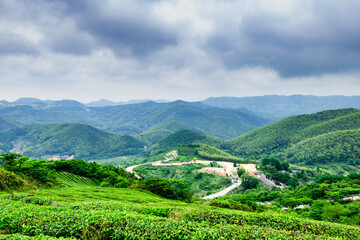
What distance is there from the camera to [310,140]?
137m

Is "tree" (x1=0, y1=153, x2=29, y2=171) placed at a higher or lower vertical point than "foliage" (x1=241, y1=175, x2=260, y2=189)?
higher

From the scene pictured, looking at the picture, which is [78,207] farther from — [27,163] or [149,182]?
[149,182]

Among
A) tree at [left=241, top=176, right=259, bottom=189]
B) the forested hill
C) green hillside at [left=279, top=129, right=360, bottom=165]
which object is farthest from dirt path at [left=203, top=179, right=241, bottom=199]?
the forested hill

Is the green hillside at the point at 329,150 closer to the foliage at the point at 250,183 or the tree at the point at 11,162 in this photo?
the foliage at the point at 250,183

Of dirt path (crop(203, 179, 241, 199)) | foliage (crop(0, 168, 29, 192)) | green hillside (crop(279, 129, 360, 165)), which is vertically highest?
foliage (crop(0, 168, 29, 192))

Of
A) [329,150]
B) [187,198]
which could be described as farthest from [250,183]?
[329,150]

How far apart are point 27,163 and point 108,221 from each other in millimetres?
30397

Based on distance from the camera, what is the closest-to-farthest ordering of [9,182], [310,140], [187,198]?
[9,182]
[187,198]
[310,140]

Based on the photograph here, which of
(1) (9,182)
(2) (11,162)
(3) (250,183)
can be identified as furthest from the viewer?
(3) (250,183)

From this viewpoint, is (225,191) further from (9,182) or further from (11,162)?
(9,182)

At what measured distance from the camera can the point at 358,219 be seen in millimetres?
25141

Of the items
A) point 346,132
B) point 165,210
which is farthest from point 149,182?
point 346,132

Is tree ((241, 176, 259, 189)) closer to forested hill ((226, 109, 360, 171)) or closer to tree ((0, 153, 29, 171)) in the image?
tree ((0, 153, 29, 171))

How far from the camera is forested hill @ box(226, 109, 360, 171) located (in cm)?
11612
